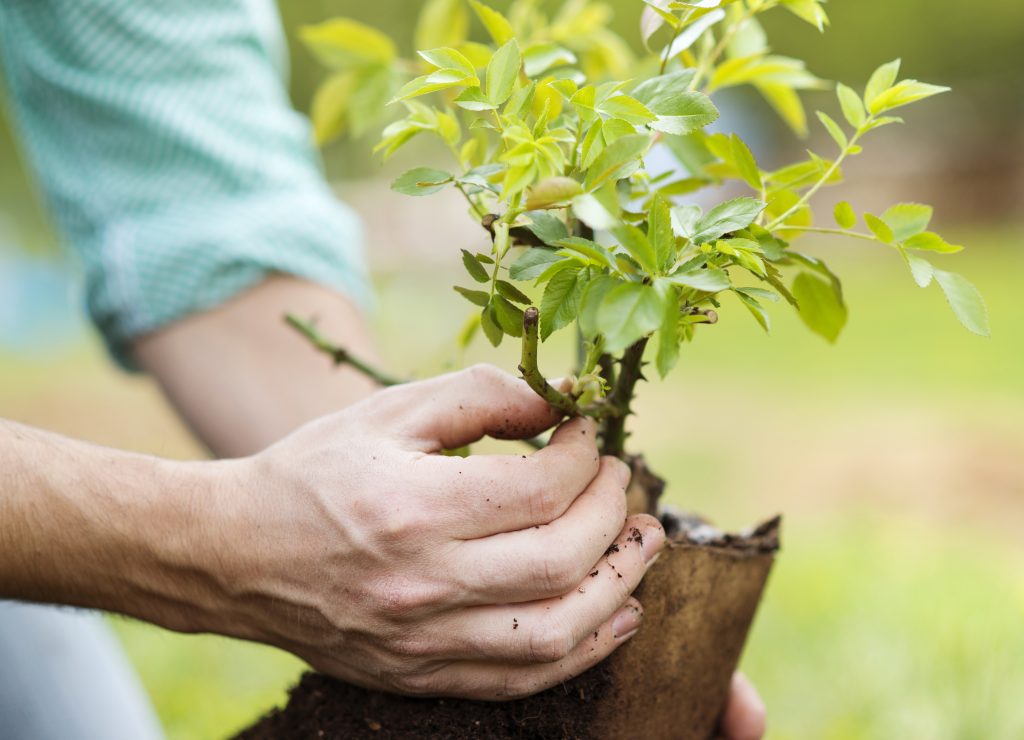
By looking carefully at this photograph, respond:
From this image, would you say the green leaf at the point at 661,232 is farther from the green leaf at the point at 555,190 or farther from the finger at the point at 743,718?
the finger at the point at 743,718

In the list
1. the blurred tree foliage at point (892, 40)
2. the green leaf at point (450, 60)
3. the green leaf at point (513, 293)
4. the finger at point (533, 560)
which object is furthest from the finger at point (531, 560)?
the blurred tree foliage at point (892, 40)

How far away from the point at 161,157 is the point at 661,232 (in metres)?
1.20

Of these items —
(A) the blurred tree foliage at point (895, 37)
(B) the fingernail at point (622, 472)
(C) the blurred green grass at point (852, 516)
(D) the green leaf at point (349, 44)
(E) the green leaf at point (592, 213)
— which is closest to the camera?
(E) the green leaf at point (592, 213)

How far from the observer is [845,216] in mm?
969

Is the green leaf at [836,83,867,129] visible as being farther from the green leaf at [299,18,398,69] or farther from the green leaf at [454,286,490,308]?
the green leaf at [299,18,398,69]

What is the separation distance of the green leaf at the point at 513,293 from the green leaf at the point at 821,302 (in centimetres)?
34

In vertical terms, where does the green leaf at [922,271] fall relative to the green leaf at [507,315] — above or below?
above

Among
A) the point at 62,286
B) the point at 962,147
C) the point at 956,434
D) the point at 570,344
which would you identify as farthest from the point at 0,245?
the point at 956,434

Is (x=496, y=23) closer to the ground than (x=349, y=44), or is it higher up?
higher up

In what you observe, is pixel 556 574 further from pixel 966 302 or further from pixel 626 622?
pixel 966 302

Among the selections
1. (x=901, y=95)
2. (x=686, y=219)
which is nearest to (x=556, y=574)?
(x=686, y=219)

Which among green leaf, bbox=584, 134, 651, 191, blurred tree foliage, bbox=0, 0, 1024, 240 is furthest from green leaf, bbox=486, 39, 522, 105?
blurred tree foliage, bbox=0, 0, 1024, 240

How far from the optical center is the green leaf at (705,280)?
78 cm

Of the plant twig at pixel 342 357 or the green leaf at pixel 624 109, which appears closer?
the green leaf at pixel 624 109
